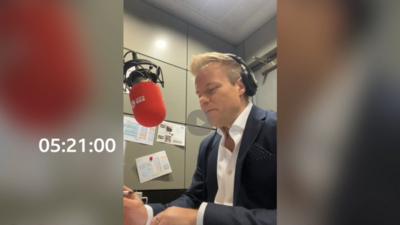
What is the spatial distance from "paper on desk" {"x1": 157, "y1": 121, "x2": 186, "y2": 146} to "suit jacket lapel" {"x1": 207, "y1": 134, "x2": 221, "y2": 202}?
482mm

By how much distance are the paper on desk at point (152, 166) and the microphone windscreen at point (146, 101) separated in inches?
19.0

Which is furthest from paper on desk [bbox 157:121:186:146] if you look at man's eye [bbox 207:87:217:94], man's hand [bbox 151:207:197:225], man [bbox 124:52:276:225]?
man's hand [bbox 151:207:197:225]

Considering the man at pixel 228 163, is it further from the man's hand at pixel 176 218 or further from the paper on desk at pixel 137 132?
the paper on desk at pixel 137 132

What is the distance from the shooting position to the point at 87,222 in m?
0.33

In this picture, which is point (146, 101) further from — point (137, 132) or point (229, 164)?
point (137, 132)

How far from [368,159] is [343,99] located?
5cm

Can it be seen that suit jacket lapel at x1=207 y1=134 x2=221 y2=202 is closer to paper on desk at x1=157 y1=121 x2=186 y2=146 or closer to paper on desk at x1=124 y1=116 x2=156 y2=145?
paper on desk at x1=124 y1=116 x2=156 y2=145

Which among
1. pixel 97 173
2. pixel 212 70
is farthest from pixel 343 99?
pixel 212 70

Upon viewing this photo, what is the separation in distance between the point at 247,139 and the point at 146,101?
252 mm

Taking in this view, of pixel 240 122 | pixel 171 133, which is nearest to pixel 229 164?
pixel 240 122

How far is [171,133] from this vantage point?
1.33 metres

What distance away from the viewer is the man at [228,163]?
22.9 inches

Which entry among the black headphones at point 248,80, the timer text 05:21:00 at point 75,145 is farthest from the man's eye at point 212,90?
the timer text 05:21:00 at point 75,145

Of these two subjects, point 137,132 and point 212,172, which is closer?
point 212,172
